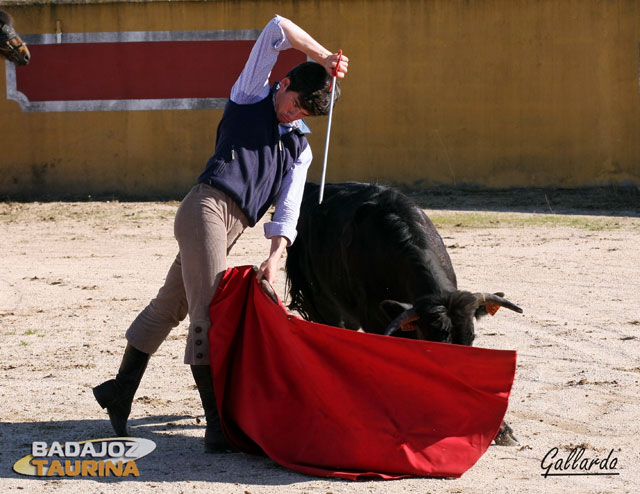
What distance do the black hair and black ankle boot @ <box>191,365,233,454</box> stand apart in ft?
3.86

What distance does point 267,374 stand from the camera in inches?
157

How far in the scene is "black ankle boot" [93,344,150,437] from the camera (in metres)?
4.23

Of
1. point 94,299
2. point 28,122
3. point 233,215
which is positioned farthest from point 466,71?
point 233,215

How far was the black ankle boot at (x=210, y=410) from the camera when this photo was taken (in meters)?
4.04

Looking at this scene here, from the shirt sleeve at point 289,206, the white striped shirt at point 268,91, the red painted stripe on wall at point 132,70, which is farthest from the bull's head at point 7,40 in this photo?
the red painted stripe on wall at point 132,70

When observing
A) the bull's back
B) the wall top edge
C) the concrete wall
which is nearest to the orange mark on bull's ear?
the bull's back

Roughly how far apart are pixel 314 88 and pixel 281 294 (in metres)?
4.03

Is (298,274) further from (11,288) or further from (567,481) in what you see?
(11,288)

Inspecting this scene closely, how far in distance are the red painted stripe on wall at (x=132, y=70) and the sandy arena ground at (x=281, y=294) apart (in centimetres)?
351

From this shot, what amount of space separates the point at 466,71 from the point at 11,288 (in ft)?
29.1

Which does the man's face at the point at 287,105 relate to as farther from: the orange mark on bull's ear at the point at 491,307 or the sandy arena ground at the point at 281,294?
the sandy arena ground at the point at 281,294

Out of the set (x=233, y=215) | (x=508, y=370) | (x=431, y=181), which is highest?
(x=233, y=215)

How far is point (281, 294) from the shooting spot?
7.77 metres

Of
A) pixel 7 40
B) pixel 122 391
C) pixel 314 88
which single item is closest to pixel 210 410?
pixel 122 391
